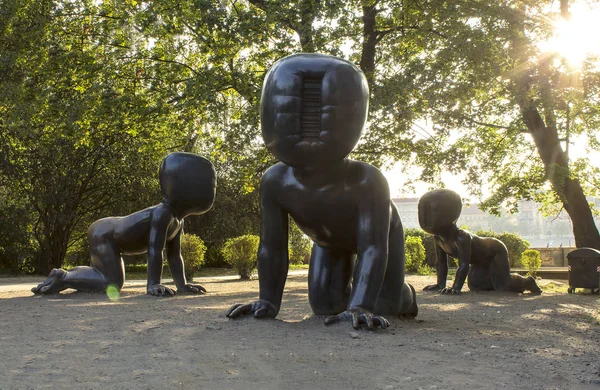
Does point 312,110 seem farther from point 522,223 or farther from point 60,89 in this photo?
point 522,223

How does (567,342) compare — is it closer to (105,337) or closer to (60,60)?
(105,337)

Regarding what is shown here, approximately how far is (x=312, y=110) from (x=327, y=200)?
75cm

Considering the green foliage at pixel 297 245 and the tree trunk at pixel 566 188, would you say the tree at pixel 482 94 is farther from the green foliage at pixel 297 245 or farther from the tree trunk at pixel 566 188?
the green foliage at pixel 297 245

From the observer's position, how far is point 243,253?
53.6 feet

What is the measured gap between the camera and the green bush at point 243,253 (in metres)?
16.3

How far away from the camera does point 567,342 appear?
501 cm

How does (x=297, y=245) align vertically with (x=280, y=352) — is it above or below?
above

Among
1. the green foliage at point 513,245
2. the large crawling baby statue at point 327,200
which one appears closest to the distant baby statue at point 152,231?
the large crawling baby statue at point 327,200

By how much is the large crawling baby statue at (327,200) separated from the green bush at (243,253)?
1092 centimetres

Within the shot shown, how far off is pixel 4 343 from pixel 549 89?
369 inches

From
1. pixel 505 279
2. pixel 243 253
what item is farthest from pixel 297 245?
pixel 505 279

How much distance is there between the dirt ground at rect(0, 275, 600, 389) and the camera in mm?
3354

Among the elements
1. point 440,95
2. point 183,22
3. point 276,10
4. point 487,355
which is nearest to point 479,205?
point 440,95

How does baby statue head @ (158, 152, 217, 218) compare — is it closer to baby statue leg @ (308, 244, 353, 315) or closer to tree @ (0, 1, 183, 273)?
baby statue leg @ (308, 244, 353, 315)
